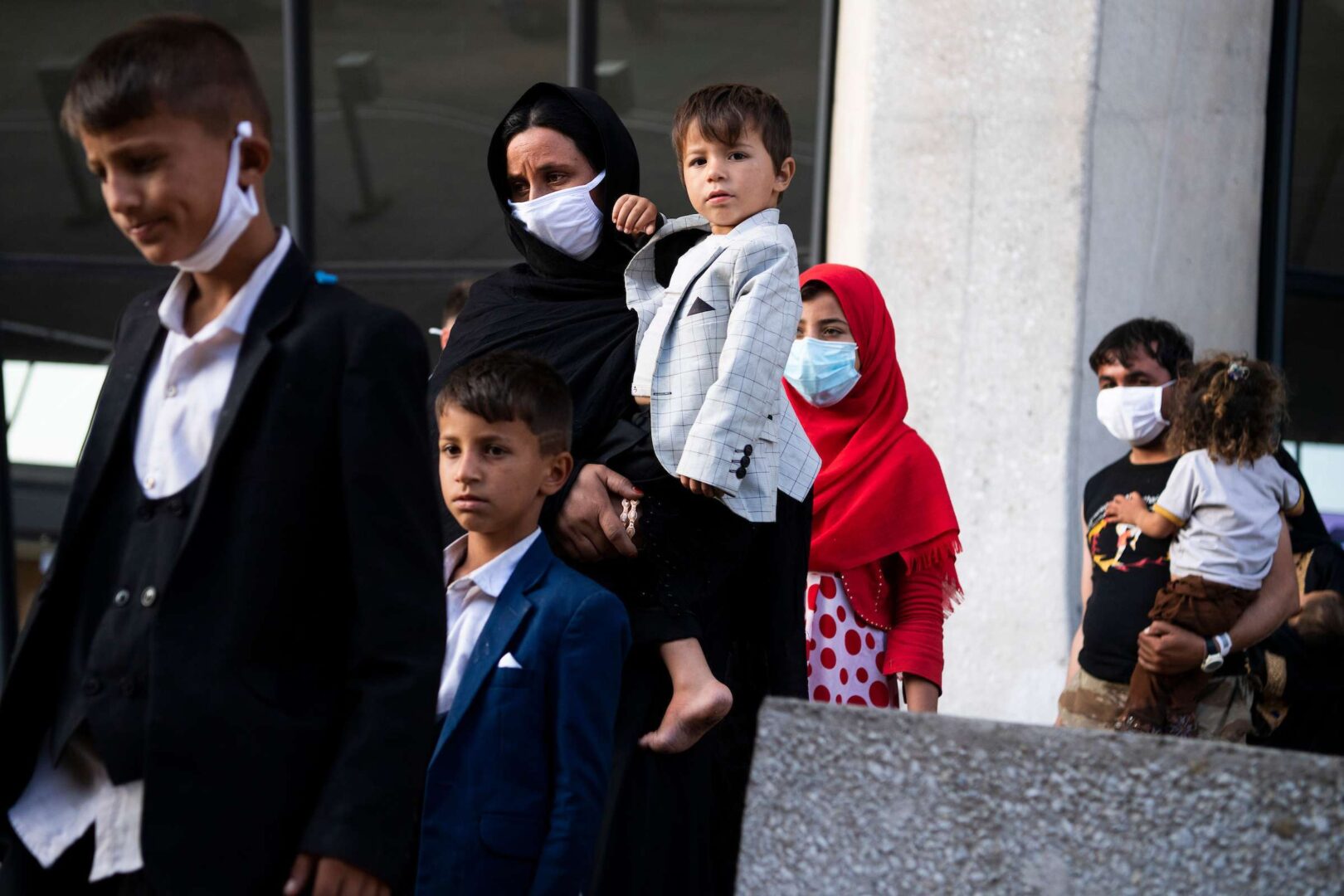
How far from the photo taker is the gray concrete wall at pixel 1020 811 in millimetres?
2092

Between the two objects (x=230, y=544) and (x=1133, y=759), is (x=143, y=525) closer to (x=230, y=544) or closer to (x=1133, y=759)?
(x=230, y=544)

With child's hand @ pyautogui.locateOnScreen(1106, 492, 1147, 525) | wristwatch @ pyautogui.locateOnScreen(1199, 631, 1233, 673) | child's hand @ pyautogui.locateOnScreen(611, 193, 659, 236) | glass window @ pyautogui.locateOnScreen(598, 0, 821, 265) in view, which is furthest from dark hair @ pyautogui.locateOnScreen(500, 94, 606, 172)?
glass window @ pyautogui.locateOnScreen(598, 0, 821, 265)

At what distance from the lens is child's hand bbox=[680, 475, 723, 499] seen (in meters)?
2.91

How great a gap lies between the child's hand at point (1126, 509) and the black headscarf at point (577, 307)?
186cm

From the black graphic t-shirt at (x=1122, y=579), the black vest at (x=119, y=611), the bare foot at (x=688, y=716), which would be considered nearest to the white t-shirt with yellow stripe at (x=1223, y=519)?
the black graphic t-shirt at (x=1122, y=579)

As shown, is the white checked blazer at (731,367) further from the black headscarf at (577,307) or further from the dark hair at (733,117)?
the dark hair at (733,117)

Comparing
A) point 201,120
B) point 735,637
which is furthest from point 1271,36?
point 201,120

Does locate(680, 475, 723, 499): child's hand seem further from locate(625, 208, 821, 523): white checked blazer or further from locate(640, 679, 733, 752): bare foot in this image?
locate(640, 679, 733, 752): bare foot

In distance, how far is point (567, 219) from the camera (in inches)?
126

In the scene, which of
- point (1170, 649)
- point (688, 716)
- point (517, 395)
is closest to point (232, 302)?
point (517, 395)

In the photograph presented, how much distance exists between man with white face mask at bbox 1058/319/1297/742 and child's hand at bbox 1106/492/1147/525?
0.07 feet

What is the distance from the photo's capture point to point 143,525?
1970 millimetres

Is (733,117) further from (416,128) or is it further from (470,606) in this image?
(416,128)

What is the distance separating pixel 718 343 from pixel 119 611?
1343 millimetres
